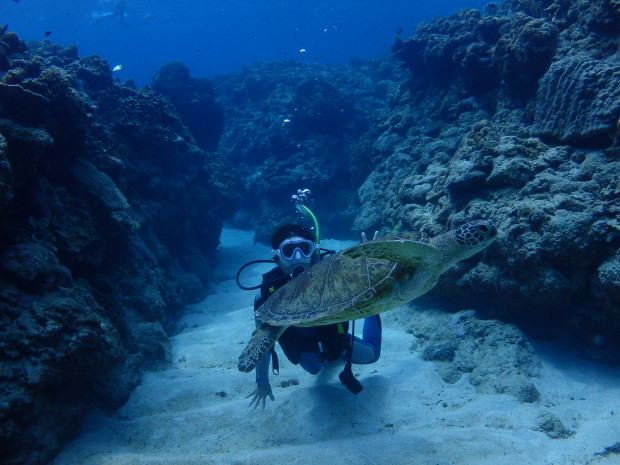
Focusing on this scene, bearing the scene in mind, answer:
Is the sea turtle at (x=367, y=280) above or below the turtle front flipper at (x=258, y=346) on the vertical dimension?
above

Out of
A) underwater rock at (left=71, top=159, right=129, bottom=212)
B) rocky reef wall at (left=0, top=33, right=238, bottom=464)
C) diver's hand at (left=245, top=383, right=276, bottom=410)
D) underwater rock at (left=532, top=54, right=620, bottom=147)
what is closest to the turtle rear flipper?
diver's hand at (left=245, top=383, right=276, bottom=410)

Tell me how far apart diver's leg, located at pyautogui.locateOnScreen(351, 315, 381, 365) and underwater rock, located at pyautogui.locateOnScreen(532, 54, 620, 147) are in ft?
14.6

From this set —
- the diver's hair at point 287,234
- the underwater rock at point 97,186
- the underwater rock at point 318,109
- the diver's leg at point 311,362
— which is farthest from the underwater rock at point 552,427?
the underwater rock at point 318,109

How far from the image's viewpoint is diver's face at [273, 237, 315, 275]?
453 centimetres

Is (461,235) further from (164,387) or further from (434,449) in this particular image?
(164,387)

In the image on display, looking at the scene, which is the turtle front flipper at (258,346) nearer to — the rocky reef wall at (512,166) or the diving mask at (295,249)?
the diving mask at (295,249)

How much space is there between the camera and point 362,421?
3600 mm

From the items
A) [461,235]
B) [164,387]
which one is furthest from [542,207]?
[164,387]

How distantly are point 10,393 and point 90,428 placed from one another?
117cm

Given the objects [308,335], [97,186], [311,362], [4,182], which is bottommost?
[311,362]

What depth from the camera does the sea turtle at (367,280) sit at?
9.97 feet

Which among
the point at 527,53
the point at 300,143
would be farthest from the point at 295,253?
the point at 300,143

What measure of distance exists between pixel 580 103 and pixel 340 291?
5230 mm

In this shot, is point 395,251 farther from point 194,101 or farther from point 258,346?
point 194,101
